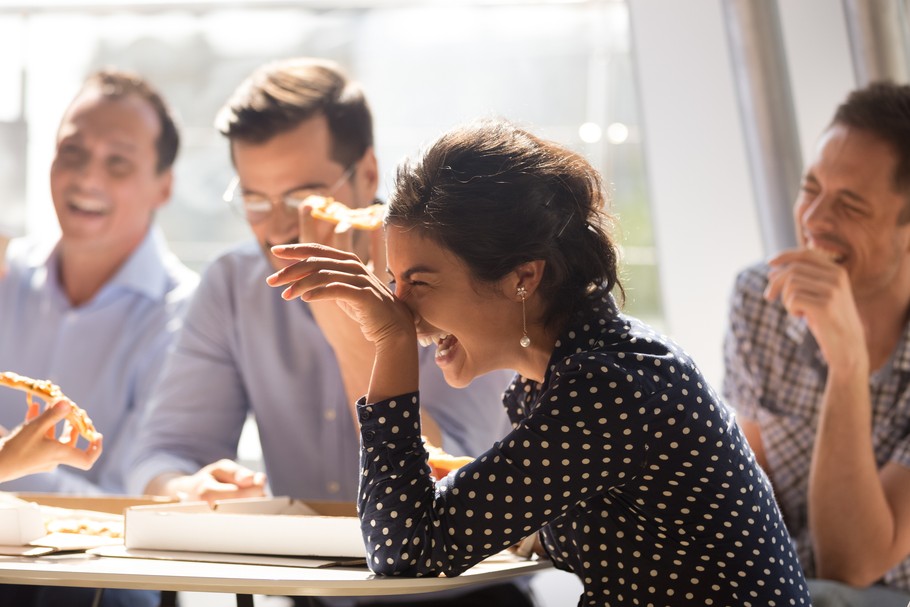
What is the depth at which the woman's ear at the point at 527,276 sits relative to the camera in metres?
1.41

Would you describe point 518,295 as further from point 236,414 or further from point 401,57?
point 401,57

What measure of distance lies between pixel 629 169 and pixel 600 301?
3940 millimetres

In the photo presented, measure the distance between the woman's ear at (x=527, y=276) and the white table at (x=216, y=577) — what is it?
400mm

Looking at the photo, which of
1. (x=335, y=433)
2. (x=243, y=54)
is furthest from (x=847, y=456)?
(x=243, y=54)

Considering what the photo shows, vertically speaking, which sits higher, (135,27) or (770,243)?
(135,27)

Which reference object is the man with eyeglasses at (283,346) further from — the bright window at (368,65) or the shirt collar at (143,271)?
the bright window at (368,65)

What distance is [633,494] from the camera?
54.2 inches

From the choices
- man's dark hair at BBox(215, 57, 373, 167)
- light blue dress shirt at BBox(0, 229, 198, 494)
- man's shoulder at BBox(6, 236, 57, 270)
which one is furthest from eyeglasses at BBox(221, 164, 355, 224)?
man's shoulder at BBox(6, 236, 57, 270)

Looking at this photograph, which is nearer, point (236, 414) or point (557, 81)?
point (236, 414)

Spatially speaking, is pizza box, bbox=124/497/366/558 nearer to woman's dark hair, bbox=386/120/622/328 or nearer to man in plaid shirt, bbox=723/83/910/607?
woman's dark hair, bbox=386/120/622/328

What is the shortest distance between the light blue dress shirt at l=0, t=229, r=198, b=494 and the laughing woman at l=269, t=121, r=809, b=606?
1722 millimetres

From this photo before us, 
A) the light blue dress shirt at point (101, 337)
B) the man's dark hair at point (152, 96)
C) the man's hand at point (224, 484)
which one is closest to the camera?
the man's hand at point (224, 484)

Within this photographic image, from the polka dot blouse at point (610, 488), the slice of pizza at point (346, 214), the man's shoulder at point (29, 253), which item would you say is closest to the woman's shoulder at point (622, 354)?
the polka dot blouse at point (610, 488)

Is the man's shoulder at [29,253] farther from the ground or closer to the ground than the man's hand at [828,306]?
farther from the ground
